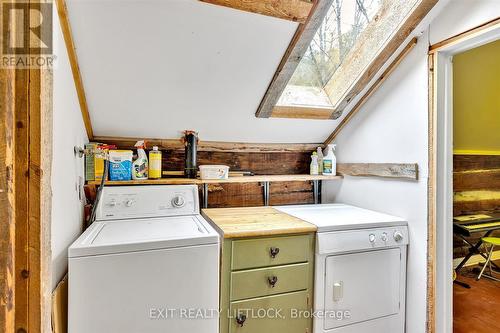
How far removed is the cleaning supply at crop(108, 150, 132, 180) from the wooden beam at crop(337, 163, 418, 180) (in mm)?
1605

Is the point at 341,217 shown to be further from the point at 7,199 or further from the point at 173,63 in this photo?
the point at 7,199

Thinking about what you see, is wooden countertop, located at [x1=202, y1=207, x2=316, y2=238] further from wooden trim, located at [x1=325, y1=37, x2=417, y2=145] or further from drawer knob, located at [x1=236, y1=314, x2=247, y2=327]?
wooden trim, located at [x1=325, y1=37, x2=417, y2=145]

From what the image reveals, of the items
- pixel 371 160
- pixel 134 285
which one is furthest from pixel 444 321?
pixel 134 285

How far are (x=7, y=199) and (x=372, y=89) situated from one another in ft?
6.52

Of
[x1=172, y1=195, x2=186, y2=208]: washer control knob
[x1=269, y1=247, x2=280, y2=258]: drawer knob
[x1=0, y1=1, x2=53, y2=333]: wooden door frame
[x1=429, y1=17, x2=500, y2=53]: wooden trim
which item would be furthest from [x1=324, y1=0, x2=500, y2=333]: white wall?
[x1=0, y1=1, x2=53, y2=333]: wooden door frame

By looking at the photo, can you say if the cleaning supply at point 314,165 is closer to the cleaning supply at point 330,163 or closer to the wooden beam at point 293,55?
the cleaning supply at point 330,163

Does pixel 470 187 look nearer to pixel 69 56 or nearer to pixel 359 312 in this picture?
pixel 359 312

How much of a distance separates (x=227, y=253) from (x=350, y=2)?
162 cm

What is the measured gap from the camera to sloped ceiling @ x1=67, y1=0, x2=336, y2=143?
126 centimetres

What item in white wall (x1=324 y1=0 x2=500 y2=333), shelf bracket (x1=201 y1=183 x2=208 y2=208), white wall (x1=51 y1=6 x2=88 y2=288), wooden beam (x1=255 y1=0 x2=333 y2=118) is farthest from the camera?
shelf bracket (x1=201 y1=183 x2=208 y2=208)

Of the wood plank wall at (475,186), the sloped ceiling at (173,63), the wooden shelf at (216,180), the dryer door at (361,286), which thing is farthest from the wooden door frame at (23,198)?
the wood plank wall at (475,186)

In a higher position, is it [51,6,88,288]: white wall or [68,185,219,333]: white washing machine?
[51,6,88,288]: white wall

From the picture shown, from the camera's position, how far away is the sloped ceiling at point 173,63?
1259mm

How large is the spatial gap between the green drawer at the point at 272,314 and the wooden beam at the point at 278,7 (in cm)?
146
